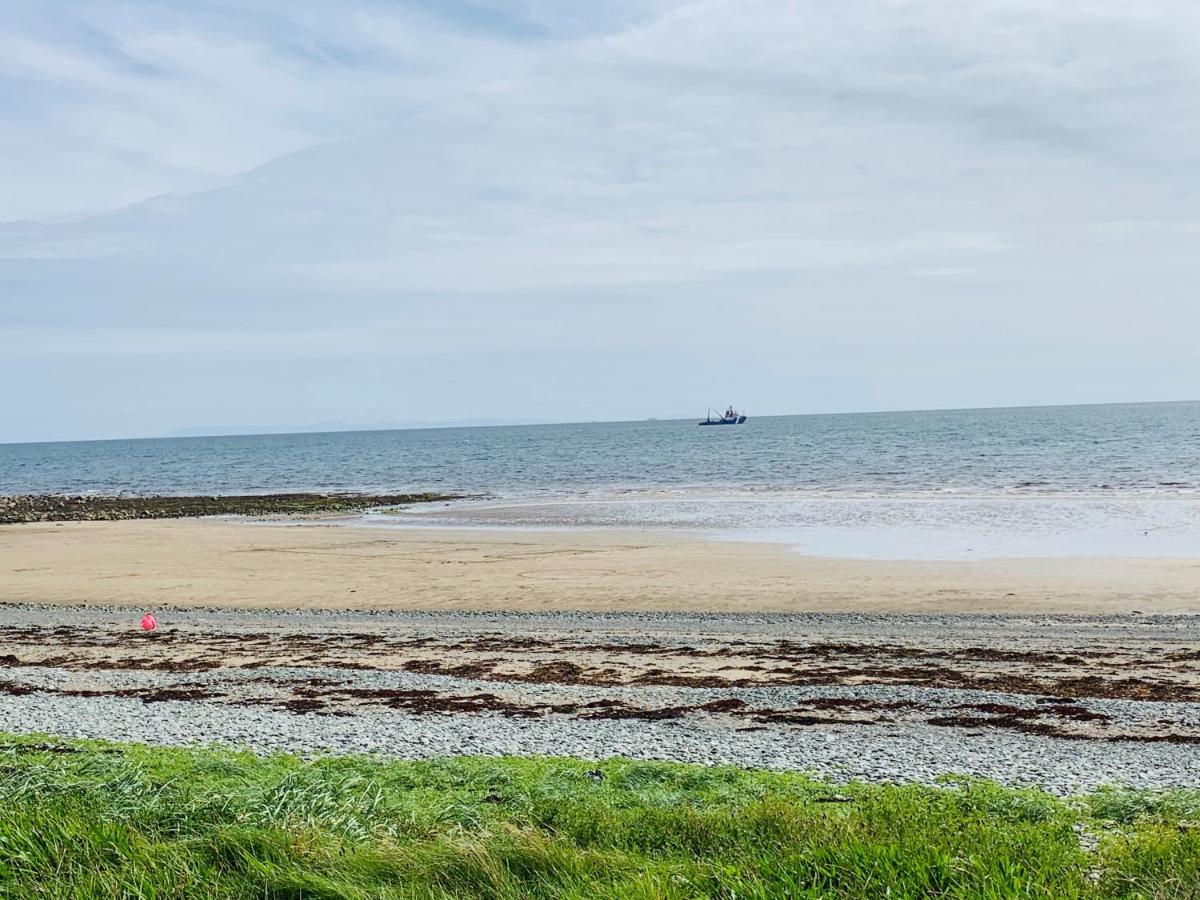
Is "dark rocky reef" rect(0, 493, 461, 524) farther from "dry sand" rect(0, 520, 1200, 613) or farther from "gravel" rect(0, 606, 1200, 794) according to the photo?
"gravel" rect(0, 606, 1200, 794)

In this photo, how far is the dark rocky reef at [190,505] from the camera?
52250mm

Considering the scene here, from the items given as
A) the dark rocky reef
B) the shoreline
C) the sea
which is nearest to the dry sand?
the sea

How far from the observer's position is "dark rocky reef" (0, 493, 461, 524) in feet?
171

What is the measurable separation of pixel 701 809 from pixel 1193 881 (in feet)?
9.82

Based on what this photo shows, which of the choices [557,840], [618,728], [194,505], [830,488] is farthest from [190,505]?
[557,840]

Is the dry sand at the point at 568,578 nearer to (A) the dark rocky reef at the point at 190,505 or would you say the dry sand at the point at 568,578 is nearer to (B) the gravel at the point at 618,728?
(B) the gravel at the point at 618,728

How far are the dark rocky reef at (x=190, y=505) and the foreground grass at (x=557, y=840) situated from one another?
46.9 m

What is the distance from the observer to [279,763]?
8797 mm

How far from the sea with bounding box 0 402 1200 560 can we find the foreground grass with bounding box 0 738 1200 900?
74.9ft

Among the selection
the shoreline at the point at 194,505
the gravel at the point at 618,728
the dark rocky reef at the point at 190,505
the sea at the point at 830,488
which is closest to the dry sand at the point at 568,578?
the sea at the point at 830,488

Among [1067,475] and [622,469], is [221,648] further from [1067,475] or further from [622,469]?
[622,469]

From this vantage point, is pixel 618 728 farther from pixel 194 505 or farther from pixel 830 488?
pixel 194 505

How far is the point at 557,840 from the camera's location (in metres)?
5.30

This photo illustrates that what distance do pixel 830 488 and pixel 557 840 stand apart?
52.4 metres
